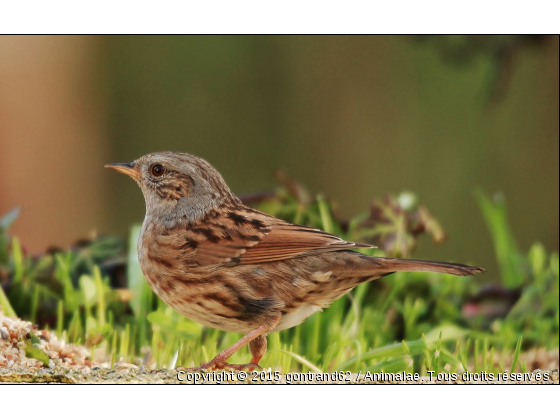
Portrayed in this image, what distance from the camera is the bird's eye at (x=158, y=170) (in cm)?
296

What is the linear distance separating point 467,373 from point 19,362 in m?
1.84

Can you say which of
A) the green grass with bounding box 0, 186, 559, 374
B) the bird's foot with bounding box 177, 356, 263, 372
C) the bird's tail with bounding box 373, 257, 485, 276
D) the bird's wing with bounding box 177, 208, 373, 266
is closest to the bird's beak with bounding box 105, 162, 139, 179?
the bird's wing with bounding box 177, 208, 373, 266

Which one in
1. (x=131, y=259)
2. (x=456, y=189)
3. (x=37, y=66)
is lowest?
(x=131, y=259)

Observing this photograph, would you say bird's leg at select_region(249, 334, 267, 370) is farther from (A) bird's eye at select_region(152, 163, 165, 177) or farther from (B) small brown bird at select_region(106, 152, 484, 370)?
(A) bird's eye at select_region(152, 163, 165, 177)

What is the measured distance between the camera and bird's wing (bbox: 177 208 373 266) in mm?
2771

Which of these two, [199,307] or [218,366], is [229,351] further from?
[199,307]

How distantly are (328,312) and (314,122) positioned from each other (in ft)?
8.76

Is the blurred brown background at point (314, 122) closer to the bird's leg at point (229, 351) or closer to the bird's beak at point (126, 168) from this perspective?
the bird's beak at point (126, 168)

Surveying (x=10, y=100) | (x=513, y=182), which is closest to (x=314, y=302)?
(x=10, y=100)

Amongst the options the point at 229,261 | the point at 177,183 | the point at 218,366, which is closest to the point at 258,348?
the point at 218,366

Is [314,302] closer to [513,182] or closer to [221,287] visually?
[221,287]

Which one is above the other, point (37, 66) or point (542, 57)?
point (542, 57)

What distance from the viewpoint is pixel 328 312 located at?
13.1ft

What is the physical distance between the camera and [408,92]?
20.4 ft
